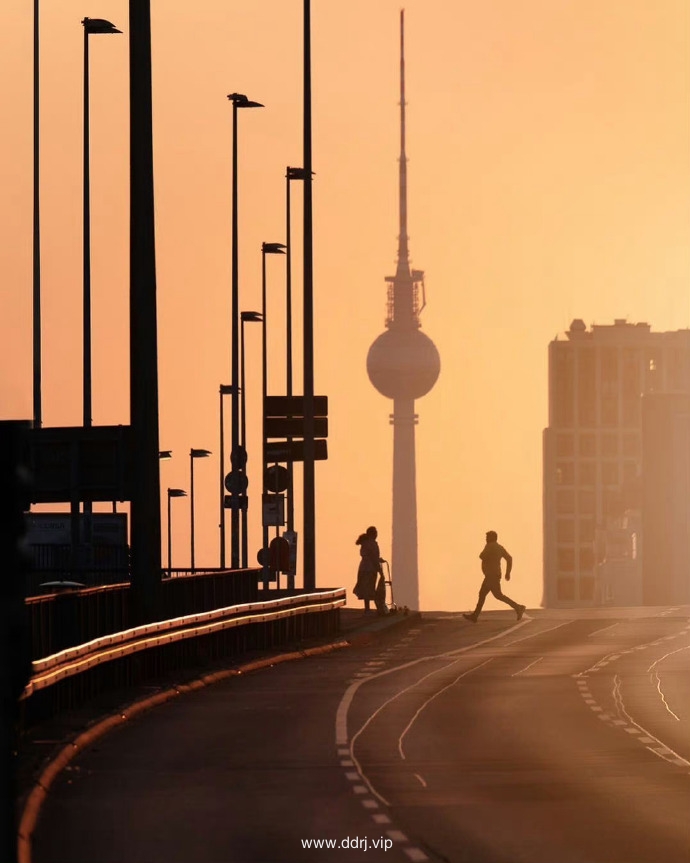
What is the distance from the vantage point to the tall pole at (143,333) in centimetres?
2930

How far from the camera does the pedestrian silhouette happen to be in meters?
52.9

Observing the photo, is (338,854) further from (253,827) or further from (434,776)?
(434,776)

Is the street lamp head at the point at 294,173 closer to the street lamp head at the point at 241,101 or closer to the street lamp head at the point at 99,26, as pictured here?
the street lamp head at the point at 241,101

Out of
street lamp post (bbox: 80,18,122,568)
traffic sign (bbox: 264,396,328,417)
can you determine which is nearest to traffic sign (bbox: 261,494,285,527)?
street lamp post (bbox: 80,18,122,568)

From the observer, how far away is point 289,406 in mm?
50531

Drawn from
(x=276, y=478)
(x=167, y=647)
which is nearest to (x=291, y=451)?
(x=276, y=478)

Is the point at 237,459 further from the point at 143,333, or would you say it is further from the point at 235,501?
the point at 143,333

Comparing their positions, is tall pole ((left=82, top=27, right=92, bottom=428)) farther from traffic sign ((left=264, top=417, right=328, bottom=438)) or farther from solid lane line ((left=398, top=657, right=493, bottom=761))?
solid lane line ((left=398, top=657, right=493, bottom=761))

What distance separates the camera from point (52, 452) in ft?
104

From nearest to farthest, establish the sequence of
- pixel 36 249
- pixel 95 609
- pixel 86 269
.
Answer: pixel 95 609
pixel 86 269
pixel 36 249

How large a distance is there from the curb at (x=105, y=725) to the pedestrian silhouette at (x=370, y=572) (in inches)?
340

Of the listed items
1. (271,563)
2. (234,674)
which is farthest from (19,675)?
(271,563)

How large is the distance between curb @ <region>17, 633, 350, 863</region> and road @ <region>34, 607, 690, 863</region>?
136 mm

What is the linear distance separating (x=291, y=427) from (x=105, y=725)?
84.0 ft
